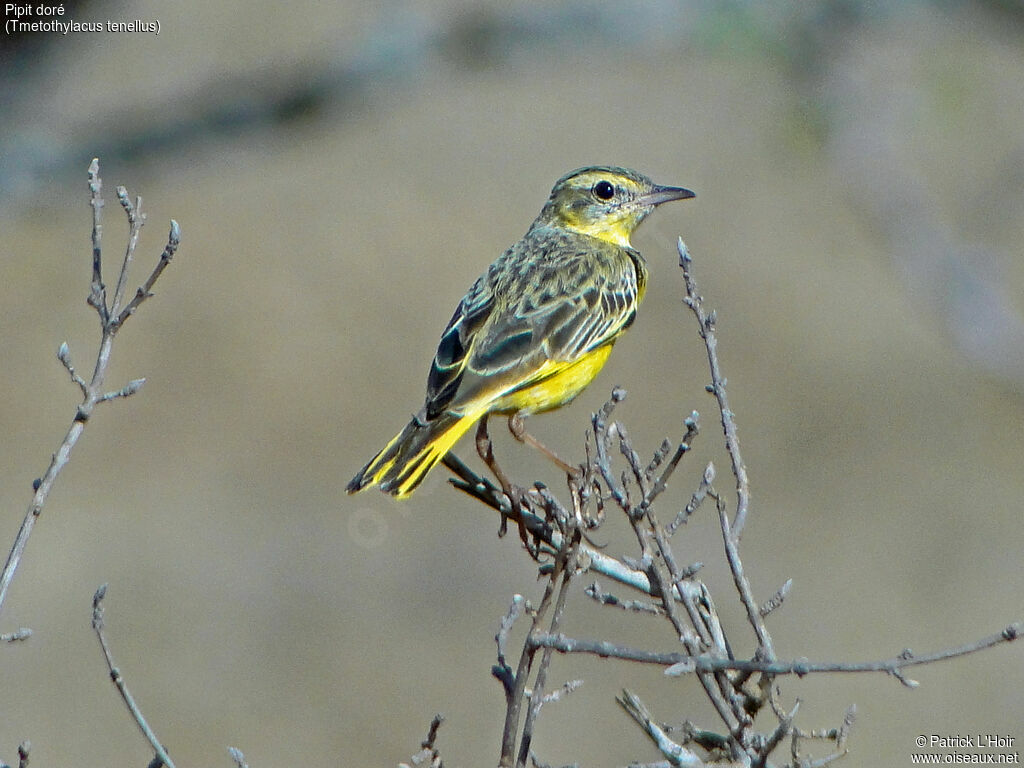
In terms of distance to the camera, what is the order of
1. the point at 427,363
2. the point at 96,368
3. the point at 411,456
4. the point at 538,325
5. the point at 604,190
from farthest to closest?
the point at 427,363, the point at 604,190, the point at 538,325, the point at 411,456, the point at 96,368

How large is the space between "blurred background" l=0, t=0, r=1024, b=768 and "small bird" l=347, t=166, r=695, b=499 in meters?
0.45

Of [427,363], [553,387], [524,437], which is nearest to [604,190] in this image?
[553,387]

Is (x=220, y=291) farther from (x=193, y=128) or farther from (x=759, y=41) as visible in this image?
(x=759, y=41)

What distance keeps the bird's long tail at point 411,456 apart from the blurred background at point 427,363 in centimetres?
276

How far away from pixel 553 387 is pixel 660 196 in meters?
1.73

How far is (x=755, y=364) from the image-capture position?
15555mm

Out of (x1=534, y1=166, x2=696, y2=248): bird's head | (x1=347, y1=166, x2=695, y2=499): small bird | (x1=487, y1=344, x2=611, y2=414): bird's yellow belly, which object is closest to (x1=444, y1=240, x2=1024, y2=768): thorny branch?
(x1=347, y1=166, x2=695, y2=499): small bird

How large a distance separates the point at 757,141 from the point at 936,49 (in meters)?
8.56

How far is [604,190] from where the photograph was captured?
7578 millimetres

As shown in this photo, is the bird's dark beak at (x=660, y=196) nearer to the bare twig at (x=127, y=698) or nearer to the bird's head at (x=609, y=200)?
the bird's head at (x=609, y=200)

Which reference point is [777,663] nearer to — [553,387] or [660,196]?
[553,387]

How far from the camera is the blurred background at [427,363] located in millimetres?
9414

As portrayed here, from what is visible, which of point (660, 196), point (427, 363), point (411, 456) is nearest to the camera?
point (411, 456)

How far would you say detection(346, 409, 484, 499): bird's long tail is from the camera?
5.32 meters
